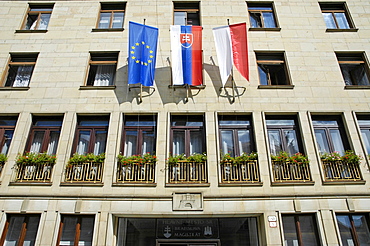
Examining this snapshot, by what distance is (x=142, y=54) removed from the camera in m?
12.2

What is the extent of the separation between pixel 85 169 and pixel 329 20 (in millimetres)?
14859

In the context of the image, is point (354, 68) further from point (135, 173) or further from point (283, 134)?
point (135, 173)

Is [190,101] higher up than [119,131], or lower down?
higher up

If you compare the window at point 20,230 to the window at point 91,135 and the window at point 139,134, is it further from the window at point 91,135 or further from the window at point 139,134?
the window at point 139,134

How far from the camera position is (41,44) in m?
13.7

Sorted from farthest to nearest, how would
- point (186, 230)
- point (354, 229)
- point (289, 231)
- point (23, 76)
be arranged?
point (23, 76) < point (186, 230) < point (289, 231) < point (354, 229)

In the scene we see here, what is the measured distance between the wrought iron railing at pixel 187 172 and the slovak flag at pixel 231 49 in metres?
3.95

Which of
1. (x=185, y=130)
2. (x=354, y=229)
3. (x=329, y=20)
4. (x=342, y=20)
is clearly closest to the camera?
(x=354, y=229)

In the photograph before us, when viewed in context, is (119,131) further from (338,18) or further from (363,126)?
(338,18)

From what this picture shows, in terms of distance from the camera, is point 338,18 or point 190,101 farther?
point 338,18

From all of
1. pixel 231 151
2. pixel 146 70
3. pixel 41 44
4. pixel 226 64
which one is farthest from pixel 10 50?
pixel 231 151

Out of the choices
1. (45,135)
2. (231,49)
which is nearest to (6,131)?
(45,135)

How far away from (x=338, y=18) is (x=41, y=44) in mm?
16316

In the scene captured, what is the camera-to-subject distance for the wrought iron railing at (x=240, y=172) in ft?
34.6
